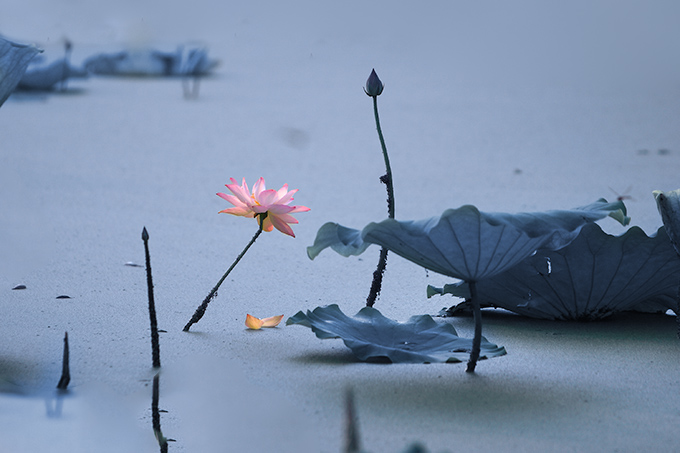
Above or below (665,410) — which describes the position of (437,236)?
above

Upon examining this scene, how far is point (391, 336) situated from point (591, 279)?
16.6 inches

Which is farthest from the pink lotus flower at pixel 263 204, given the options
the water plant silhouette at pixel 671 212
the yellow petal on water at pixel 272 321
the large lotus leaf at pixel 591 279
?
the water plant silhouette at pixel 671 212

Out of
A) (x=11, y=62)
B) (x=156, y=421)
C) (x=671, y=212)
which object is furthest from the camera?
(x=11, y=62)

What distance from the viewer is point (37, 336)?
1376mm

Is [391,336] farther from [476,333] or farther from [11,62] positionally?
[11,62]

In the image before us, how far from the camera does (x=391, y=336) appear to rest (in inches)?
50.8

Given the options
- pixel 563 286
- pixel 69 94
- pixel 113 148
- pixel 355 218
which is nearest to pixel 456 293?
pixel 563 286

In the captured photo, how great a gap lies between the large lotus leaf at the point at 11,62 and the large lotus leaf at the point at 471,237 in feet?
2.21

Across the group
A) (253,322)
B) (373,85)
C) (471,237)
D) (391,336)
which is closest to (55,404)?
(253,322)

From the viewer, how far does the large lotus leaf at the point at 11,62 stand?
1385 mm

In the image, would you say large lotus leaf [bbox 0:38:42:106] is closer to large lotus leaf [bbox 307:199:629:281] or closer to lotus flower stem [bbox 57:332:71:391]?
lotus flower stem [bbox 57:332:71:391]

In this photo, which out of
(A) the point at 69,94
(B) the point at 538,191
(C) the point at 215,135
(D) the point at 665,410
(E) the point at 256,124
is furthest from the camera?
(A) the point at 69,94

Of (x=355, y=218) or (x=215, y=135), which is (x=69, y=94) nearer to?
(x=215, y=135)

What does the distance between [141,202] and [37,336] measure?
4.61ft
